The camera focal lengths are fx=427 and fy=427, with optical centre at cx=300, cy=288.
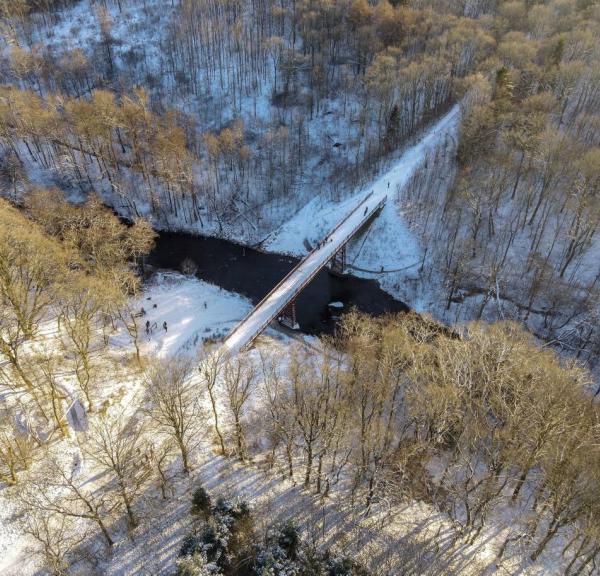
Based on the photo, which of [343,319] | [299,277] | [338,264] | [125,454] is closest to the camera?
[125,454]

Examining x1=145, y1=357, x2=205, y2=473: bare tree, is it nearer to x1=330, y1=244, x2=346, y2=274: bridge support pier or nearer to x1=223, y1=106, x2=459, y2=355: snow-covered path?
x1=223, y1=106, x2=459, y2=355: snow-covered path

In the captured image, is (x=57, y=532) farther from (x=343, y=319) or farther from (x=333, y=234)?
(x=333, y=234)

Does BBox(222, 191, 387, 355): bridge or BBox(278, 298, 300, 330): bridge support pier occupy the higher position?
BBox(222, 191, 387, 355): bridge

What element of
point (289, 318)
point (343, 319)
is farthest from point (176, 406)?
point (289, 318)

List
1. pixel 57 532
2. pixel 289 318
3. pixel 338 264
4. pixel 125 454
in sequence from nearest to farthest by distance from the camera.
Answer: pixel 57 532, pixel 125 454, pixel 289 318, pixel 338 264

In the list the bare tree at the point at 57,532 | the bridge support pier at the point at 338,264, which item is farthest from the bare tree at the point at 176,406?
the bridge support pier at the point at 338,264

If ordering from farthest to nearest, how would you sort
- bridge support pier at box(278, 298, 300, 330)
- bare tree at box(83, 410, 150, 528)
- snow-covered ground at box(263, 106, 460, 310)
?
snow-covered ground at box(263, 106, 460, 310), bridge support pier at box(278, 298, 300, 330), bare tree at box(83, 410, 150, 528)

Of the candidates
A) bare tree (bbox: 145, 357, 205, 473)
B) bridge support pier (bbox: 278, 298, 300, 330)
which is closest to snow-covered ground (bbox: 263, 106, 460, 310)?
bridge support pier (bbox: 278, 298, 300, 330)
